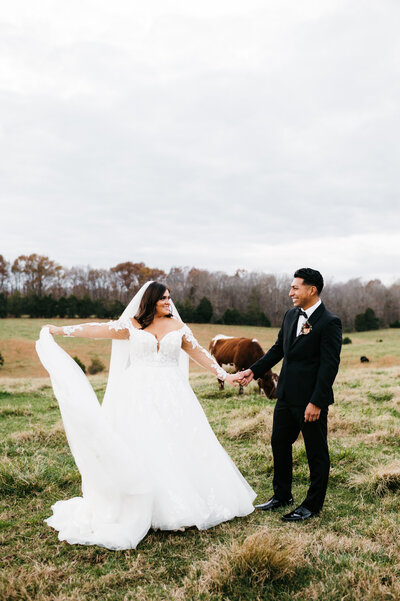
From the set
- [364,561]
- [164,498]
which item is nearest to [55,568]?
[164,498]

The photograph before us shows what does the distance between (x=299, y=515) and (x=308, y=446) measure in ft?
2.32

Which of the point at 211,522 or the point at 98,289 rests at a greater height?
the point at 98,289

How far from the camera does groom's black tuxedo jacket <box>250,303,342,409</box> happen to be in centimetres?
458

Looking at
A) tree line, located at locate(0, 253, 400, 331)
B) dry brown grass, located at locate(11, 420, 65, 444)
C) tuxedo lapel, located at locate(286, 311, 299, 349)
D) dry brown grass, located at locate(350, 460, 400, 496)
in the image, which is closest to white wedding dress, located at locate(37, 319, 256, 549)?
tuxedo lapel, located at locate(286, 311, 299, 349)

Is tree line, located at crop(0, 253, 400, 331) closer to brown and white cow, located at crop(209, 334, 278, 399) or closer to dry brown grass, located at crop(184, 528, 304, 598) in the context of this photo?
brown and white cow, located at crop(209, 334, 278, 399)

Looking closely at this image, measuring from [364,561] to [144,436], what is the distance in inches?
89.5

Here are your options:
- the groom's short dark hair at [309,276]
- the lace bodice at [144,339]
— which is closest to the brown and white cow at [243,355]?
the lace bodice at [144,339]

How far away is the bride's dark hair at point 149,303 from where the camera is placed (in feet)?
17.4

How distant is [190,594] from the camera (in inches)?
133

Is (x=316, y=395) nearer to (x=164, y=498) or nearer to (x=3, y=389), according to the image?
(x=164, y=498)

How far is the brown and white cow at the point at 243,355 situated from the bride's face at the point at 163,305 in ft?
26.9

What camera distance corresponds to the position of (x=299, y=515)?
473cm

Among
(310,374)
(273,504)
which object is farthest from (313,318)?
(273,504)

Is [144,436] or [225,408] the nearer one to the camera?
[144,436]
